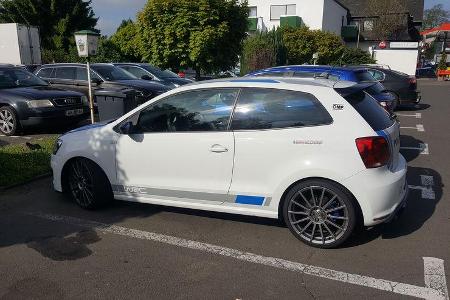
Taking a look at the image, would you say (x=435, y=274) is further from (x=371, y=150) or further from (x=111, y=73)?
(x=111, y=73)

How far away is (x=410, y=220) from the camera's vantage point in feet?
16.5

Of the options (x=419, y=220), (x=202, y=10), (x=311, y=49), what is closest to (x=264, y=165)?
(x=419, y=220)

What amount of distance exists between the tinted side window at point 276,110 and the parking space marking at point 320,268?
1.25 meters

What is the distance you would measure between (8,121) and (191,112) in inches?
256

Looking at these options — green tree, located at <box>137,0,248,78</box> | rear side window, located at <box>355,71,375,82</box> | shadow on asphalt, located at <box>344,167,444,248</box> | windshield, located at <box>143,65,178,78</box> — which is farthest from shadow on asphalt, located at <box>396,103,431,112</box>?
shadow on asphalt, located at <box>344,167,444,248</box>

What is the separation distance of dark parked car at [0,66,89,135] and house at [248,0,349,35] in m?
29.7

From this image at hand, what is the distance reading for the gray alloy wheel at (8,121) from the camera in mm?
9555

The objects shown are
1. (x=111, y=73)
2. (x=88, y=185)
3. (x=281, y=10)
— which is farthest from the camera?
(x=281, y=10)

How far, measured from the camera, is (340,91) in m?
4.41

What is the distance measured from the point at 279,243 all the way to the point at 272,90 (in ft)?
5.06

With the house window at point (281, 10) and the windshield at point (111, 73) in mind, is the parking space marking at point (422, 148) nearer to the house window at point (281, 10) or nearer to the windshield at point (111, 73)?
the windshield at point (111, 73)

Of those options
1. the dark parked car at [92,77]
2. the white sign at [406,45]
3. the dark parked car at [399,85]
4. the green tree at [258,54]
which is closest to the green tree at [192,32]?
the dark parked car at [92,77]

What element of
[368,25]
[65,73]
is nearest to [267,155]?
[65,73]

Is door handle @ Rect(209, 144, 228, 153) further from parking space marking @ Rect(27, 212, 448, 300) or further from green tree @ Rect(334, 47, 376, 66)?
green tree @ Rect(334, 47, 376, 66)
